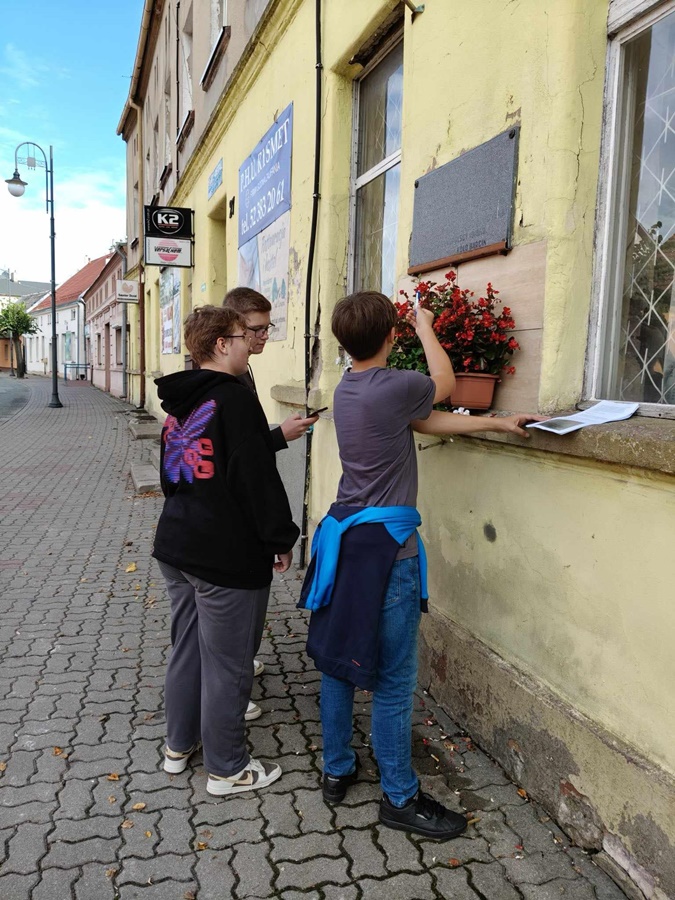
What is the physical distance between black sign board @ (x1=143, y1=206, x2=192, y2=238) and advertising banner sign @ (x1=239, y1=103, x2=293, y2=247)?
3.64 m

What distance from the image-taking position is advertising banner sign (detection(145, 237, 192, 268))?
1077cm

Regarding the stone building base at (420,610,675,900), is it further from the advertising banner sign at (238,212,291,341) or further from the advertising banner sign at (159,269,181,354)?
the advertising banner sign at (159,269,181,354)

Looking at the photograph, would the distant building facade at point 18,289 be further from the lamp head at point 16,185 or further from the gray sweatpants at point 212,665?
the gray sweatpants at point 212,665

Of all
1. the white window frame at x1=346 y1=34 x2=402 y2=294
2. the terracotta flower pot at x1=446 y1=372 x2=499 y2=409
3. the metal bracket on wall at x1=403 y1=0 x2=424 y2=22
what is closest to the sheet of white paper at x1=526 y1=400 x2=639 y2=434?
the terracotta flower pot at x1=446 y1=372 x2=499 y2=409

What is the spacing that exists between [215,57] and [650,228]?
25.9ft

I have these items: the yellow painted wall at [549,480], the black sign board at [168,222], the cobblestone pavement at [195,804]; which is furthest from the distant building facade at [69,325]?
the yellow painted wall at [549,480]

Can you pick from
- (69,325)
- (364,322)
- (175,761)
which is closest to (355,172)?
(364,322)

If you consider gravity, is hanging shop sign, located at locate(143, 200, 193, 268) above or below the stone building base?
above

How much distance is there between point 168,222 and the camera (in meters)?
10.9

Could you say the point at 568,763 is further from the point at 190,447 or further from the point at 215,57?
the point at 215,57

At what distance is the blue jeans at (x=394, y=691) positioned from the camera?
2.40m

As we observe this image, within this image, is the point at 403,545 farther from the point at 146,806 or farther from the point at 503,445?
the point at 146,806

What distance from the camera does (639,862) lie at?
7.10ft

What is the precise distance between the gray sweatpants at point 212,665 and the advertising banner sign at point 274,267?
360cm
